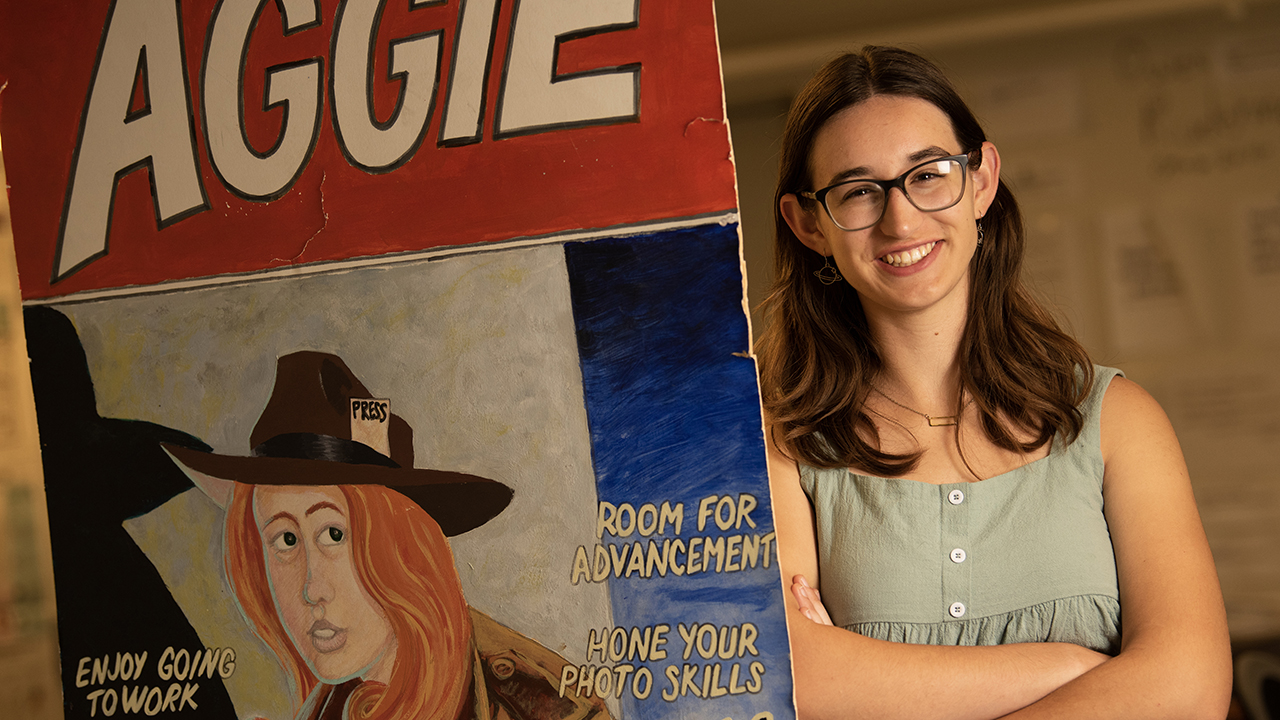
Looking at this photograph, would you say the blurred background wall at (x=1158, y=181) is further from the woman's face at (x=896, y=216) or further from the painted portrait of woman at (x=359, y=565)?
the painted portrait of woman at (x=359, y=565)

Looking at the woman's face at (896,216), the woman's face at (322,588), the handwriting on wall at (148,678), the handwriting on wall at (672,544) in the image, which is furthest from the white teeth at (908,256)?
the handwriting on wall at (148,678)

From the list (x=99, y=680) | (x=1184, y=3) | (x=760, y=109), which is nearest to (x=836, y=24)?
(x=760, y=109)

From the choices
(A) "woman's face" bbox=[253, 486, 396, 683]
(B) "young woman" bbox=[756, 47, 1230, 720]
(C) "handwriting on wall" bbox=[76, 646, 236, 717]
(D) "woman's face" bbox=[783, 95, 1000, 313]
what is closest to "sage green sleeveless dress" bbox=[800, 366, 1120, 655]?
(B) "young woman" bbox=[756, 47, 1230, 720]

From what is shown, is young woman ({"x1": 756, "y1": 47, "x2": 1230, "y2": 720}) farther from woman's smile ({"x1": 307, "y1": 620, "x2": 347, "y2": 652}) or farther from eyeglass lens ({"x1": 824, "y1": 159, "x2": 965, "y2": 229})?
woman's smile ({"x1": 307, "y1": 620, "x2": 347, "y2": 652})

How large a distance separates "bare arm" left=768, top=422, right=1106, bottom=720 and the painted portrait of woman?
24 centimetres

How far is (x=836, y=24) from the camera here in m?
3.24

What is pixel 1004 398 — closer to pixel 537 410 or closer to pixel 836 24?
pixel 537 410

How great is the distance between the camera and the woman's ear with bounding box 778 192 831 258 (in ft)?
3.62

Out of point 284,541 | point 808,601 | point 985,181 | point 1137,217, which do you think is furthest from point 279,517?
point 1137,217

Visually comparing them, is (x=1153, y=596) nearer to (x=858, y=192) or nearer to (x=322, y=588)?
(x=858, y=192)

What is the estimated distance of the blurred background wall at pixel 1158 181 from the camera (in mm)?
3090

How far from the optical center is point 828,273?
119 cm

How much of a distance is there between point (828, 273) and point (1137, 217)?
246cm

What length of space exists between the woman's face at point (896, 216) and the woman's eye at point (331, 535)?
572 millimetres
